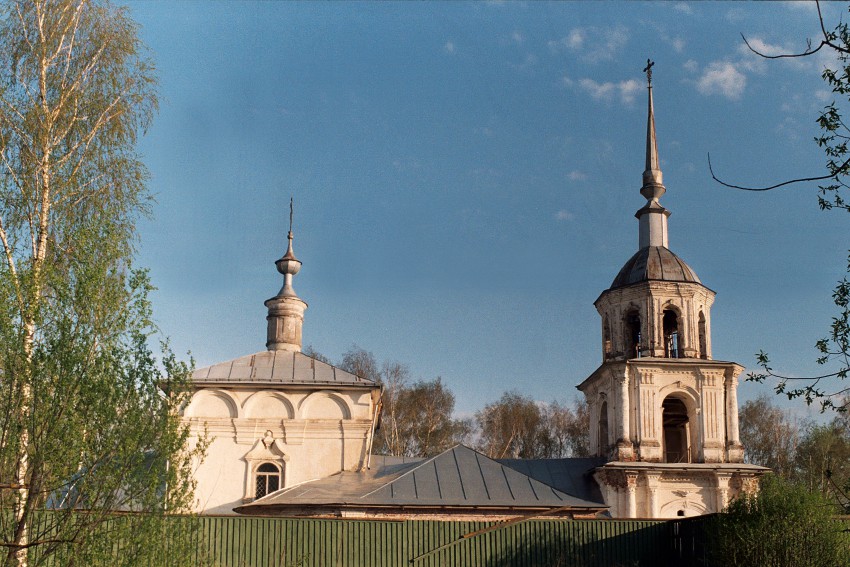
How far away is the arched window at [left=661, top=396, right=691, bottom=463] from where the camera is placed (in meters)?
19.7

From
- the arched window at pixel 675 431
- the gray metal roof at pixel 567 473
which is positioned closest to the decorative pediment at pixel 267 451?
the gray metal roof at pixel 567 473

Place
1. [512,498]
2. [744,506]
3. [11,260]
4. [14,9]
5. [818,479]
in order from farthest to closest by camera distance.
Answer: [818,479] → [512,498] → [744,506] → [14,9] → [11,260]

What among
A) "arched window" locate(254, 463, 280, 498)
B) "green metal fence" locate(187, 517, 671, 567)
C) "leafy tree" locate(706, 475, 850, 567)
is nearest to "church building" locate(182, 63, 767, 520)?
"arched window" locate(254, 463, 280, 498)

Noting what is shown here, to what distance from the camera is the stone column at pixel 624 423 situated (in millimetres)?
18672

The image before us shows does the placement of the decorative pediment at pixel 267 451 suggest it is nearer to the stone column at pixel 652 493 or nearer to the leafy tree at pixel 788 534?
the stone column at pixel 652 493

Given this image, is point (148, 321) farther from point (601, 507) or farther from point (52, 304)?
point (601, 507)

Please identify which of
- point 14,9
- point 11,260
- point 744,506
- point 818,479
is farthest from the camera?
point 818,479

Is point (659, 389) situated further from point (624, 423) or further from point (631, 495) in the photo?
point (631, 495)

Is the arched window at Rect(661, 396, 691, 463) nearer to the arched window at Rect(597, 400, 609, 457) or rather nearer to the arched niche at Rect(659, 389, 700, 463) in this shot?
the arched niche at Rect(659, 389, 700, 463)

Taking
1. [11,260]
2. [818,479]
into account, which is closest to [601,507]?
[11,260]

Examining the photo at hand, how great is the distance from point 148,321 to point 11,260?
1745 millimetres

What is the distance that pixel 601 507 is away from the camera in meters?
17.2

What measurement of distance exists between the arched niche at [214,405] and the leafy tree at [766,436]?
21874 millimetres

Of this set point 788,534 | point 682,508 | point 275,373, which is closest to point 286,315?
point 275,373
